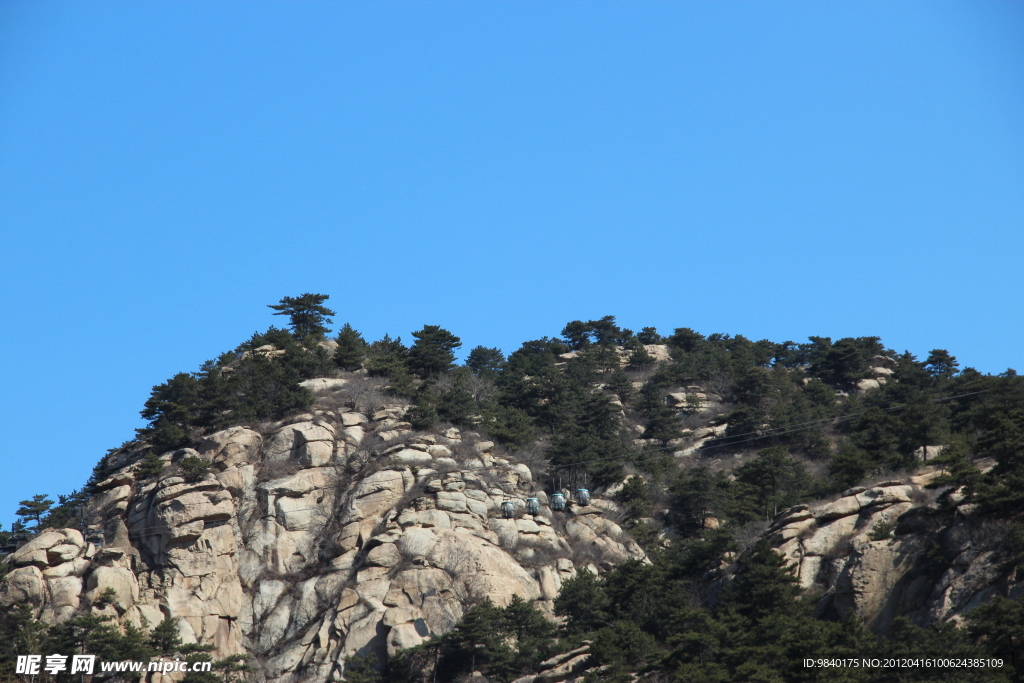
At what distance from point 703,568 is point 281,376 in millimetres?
30649

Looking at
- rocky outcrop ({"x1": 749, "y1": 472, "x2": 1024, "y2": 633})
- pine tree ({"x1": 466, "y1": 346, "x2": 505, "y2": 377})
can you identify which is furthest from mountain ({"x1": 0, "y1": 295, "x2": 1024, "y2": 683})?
pine tree ({"x1": 466, "y1": 346, "x2": 505, "y2": 377})

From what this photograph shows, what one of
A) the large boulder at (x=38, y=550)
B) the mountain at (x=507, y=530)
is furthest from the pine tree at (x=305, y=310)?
the large boulder at (x=38, y=550)

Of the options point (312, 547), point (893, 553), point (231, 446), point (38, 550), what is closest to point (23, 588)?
point (38, 550)

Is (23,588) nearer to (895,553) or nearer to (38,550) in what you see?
(38,550)

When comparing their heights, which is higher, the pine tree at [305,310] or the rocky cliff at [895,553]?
the pine tree at [305,310]

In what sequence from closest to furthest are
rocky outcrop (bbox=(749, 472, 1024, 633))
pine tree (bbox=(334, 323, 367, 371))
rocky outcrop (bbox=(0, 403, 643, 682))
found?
rocky outcrop (bbox=(749, 472, 1024, 633)) → rocky outcrop (bbox=(0, 403, 643, 682)) → pine tree (bbox=(334, 323, 367, 371))

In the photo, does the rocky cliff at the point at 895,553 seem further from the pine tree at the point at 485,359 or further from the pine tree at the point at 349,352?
the pine tree at the point at 485,359

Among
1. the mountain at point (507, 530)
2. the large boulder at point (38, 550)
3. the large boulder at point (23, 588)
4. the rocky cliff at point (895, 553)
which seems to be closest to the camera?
the rocky cliff at point (895, 553)

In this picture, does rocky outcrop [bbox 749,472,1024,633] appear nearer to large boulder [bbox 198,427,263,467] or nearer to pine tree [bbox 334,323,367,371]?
large boulder [bbox 198,427,263,467]

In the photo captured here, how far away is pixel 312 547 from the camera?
195 feet

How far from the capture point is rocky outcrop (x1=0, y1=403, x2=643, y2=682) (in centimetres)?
5438

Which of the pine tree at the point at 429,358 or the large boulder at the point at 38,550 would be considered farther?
the pine tree at the point at 429,358

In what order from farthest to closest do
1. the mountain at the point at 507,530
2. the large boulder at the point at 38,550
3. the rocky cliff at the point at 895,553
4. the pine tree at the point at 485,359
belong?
the pine tree at the point at 485,359 < the large boulder at the point at 38,550 < the mountain at the point at 507,530 < the rocky cliff at the point at 895,553

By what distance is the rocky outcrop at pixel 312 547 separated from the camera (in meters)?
54.4
